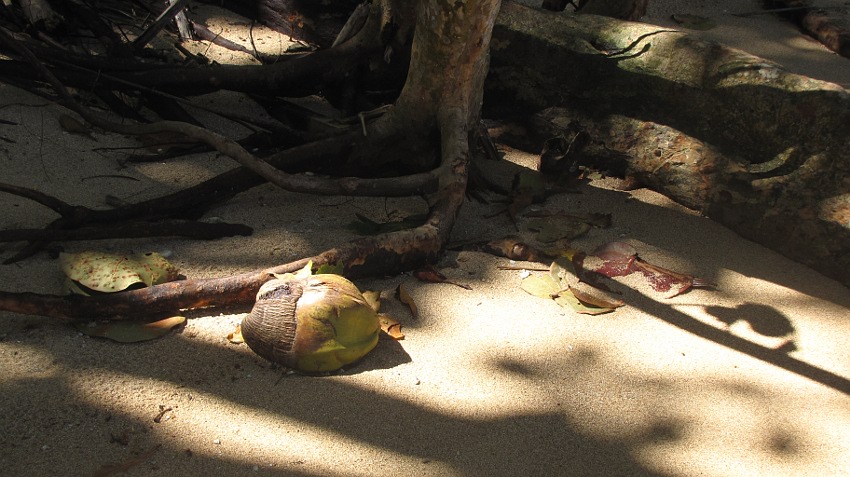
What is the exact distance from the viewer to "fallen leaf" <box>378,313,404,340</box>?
2.76 metres

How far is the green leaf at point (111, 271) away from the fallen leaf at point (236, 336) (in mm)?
365

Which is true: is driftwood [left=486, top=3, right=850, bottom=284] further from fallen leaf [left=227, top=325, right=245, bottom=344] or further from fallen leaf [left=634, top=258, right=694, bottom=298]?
fallen leaf [left=227, top=325, right=245, bottom=344]

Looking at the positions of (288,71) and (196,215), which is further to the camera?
(288,71)

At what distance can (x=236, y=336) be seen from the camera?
2.65 metres

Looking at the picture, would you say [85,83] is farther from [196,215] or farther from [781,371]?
[781,371]

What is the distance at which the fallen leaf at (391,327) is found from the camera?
2762 mm

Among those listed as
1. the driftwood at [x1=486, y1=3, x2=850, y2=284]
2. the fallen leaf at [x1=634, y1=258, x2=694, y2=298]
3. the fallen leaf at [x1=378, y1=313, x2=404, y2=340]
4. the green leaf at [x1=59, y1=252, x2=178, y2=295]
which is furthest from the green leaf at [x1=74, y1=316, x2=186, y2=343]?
the driftwood at [x1=486, y1=3, x2=850, y2=284]

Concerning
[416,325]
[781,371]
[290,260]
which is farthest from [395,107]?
[781,371]

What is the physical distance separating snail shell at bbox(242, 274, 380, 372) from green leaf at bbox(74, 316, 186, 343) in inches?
12.2

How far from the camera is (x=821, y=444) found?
243 centimetres

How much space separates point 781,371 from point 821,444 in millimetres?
363

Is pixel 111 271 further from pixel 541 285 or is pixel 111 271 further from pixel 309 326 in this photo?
pixel 541 285

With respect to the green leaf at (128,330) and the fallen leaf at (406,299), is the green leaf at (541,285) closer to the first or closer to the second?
the fallen leaf at (406,299)

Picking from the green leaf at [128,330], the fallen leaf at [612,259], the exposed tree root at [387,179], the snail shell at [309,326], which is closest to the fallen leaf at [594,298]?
the fallen leaf at [612,259]
